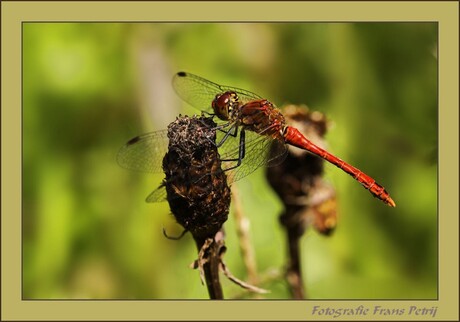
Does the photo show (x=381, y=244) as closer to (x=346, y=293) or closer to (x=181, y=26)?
(x=346, y=293)

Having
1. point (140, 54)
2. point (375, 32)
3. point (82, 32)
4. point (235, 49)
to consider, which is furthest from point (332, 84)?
point (82, 32)

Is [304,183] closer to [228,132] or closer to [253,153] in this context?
[253,153]

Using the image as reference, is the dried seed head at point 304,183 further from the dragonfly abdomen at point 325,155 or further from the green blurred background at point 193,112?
the green blurred background at point 193,112

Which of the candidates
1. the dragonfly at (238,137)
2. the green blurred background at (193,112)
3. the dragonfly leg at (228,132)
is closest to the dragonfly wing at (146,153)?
the dragonfly at (238,137)

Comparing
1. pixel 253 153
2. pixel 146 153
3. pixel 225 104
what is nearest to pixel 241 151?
pixel 253 153

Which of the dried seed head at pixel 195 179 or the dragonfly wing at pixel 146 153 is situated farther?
the dragonfly wing at pixel 146 153

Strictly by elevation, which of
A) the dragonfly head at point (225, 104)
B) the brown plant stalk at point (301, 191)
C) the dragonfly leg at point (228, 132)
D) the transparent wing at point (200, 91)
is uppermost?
the transparent wing at point (200, 91)
